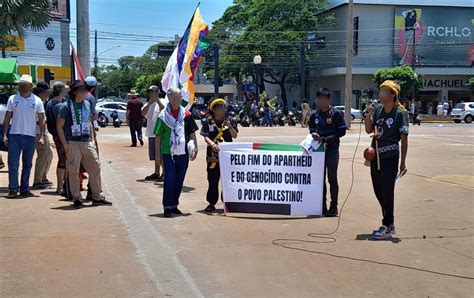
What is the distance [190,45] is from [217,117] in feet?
7.30

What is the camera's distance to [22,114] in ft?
30.5

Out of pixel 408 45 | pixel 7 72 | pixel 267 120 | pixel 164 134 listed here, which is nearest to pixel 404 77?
pixel 408 45

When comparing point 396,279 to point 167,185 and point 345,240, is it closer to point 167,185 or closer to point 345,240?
point 345,240

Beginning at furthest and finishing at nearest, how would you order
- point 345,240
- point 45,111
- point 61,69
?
1. point 61,69
2. point 45,111
3. point 345,240

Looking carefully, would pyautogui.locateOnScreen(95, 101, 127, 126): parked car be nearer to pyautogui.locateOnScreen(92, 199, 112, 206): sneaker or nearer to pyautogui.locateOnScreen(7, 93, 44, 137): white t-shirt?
pyautogui.locateOnScreen(7, 93, 44, 137): white t-shirt

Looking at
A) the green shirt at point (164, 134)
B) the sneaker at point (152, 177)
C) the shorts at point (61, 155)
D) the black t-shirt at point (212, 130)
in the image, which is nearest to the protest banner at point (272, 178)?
the black t-shirt at point (212, 130)

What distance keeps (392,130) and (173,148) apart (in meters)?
3.03

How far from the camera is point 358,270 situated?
5582 mm

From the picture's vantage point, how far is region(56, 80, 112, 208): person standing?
8.35m

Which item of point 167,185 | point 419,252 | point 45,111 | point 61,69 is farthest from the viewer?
point 61,69

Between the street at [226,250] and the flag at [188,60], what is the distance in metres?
1.92

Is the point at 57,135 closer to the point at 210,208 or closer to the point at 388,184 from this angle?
the point at 210,208

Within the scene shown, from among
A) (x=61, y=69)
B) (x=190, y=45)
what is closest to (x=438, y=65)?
(x=61, y=69)

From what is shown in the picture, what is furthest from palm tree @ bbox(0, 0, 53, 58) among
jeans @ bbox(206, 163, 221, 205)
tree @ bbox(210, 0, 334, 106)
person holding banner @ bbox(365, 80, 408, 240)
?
tree @ bbox(210, 0, 334, 106)
